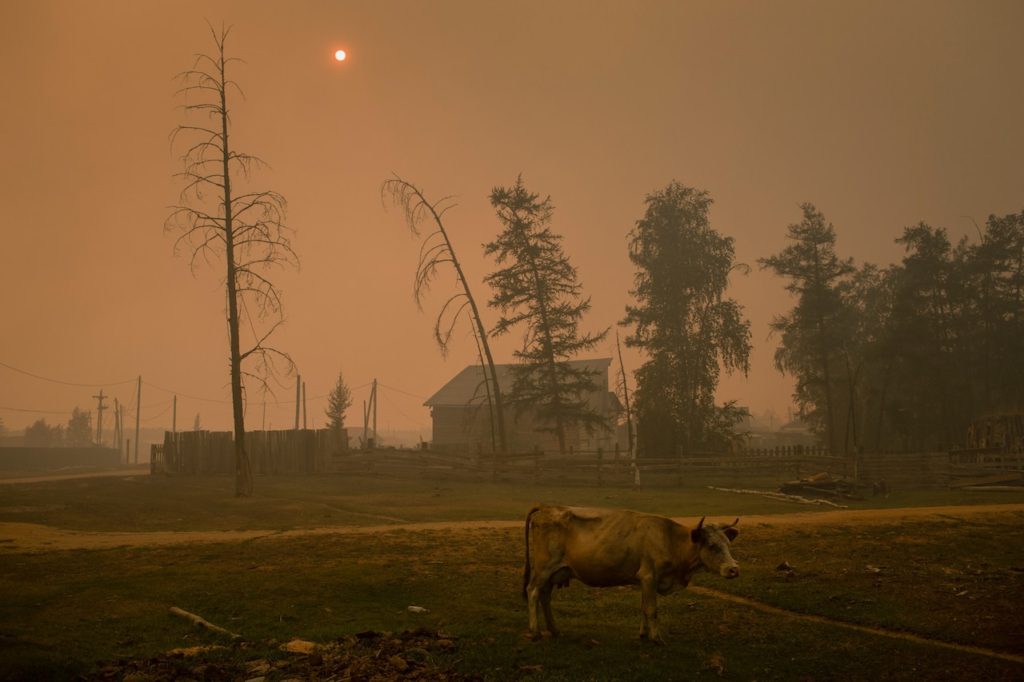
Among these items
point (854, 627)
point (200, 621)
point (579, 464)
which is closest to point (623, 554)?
point (854, 627)

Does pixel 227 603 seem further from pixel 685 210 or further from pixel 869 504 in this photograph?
pixel 685 210

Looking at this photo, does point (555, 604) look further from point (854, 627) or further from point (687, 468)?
point (687, 468)

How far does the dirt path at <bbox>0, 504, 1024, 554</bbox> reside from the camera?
17562 mm

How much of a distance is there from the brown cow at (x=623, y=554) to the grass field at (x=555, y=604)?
696 mm

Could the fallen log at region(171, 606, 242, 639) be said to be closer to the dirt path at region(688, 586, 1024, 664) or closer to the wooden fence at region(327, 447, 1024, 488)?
the dirt path at region(688, 586, 1024, 664)

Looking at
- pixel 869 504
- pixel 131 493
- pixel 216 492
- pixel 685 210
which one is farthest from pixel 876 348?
pixel 131 493

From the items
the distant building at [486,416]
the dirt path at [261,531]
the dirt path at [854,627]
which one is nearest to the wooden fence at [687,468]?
the dirt path at [261,531]

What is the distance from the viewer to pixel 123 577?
45.8 feet

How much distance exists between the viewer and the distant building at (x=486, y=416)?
195 ft

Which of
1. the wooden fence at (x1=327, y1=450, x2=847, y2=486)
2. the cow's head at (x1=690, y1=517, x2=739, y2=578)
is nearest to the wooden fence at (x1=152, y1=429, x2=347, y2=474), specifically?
the wooden fence at (x1=327, y1=450, x2=847, y2=486)

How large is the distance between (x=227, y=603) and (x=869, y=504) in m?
22.8

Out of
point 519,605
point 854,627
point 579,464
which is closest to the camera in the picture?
point 854,627

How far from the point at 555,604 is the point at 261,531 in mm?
10698

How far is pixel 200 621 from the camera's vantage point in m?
11.4
